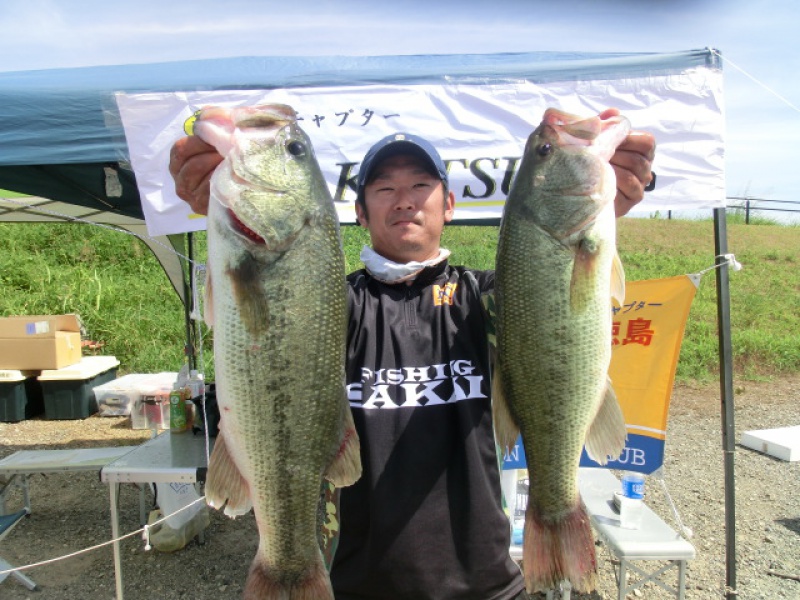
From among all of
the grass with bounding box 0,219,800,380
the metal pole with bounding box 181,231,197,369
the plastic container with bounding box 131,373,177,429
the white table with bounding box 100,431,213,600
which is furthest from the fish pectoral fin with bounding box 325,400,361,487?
the grass with bounding box 0,219,800,380

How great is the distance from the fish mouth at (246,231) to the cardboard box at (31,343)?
27.4ft

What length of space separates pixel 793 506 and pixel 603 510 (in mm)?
2944

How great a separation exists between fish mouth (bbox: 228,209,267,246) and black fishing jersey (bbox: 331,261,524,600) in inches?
22.6

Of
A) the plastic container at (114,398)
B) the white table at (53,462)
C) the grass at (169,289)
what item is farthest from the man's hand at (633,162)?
the grass at (169,289)

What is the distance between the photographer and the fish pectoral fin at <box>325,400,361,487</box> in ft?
6.30

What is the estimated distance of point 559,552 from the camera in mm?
2012

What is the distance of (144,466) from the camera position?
4.29 metres

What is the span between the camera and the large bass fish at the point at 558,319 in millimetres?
2057

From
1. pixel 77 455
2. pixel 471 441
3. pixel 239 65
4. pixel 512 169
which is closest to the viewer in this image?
pixel 471 441

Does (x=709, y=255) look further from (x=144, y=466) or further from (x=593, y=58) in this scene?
(x=144, y=466)

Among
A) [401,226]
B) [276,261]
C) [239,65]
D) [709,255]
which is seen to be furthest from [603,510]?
[709,255]

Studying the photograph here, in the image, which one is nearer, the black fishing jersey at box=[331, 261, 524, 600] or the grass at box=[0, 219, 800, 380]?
the black fishing jersey at box=[331, 261, 524, 600]

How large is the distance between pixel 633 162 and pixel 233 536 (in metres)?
4.93

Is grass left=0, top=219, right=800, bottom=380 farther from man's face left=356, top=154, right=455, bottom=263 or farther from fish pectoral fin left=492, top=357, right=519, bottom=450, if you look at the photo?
fish pectoral fin left=492, top=357, right=519, bottom=450
